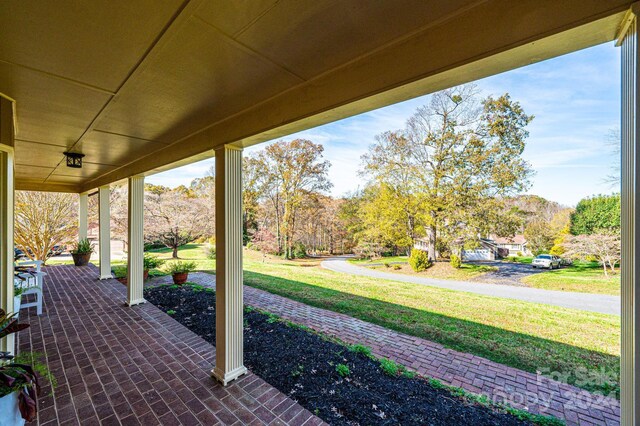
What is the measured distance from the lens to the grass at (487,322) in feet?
12.6

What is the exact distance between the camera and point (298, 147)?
568 inches

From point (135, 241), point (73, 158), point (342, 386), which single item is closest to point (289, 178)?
point (135, 241)

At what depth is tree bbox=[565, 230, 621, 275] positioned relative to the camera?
7195mm

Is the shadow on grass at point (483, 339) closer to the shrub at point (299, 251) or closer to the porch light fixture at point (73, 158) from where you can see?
the porch light fixture at point (73, 158)

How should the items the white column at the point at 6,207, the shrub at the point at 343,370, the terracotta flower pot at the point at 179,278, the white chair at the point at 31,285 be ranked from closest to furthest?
the white column at the point at 6,207 → the shrub at the point at 343,370 → the white chair at the point at 31,285 → the terracotta flower pot at the point at 179,278

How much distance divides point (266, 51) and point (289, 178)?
13249 millimetres

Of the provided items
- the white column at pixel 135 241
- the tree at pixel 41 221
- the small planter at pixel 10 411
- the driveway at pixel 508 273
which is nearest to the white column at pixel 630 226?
the small planter at pixel 10 411

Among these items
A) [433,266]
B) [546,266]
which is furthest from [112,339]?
[546,266]

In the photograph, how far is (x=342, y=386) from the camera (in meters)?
2.54

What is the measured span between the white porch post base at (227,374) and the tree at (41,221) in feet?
34.8

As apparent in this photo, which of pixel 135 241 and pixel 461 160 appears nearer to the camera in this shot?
pixel 135 241

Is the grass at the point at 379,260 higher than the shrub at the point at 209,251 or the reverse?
the reverse

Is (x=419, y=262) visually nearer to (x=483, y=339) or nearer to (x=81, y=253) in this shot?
(x=483, y=339)

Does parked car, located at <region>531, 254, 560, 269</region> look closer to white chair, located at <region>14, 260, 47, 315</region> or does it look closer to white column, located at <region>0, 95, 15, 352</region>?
white column, located at <region>0, 95, 15, 352</region>
